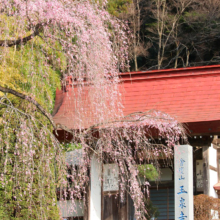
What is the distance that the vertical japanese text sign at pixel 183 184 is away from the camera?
4484 millimetres

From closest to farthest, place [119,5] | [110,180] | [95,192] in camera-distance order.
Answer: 1. [95,192]
2. [110,180]
3. [119,5]

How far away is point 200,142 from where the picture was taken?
6.20 meters

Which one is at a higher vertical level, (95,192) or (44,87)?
(44,87)

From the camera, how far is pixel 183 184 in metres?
4.64

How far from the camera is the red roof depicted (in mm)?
6215

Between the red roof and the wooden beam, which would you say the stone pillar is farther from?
the wooden beam

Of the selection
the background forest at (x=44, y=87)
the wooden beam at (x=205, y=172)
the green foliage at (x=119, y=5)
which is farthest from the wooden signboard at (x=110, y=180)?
the green foliage at (x=119, y=5)

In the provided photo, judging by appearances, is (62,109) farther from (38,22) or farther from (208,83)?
(38,22)

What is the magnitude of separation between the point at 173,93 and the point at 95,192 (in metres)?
2.31

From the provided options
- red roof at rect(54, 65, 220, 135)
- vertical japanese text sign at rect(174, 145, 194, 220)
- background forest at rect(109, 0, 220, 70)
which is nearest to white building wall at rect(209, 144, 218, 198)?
red roof at rect(54, 65, 220, 135)

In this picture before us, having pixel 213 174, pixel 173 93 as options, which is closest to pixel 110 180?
pixel 173 93

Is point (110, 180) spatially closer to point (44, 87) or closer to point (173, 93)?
point (173, 93)

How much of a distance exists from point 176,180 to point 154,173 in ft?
19.5

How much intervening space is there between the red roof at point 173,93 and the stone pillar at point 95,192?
2.99 ft
